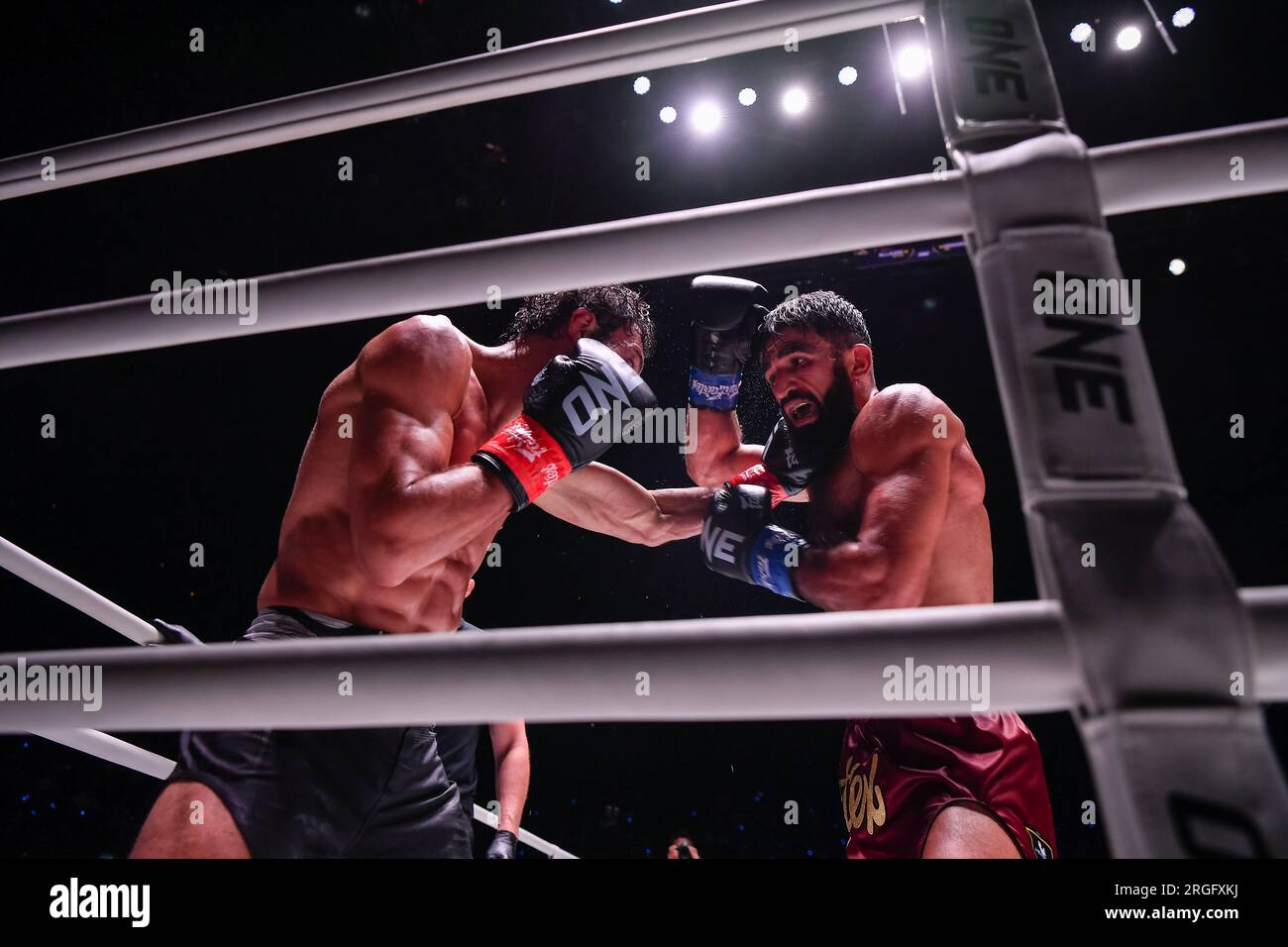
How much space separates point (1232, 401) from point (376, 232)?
4.12 meters

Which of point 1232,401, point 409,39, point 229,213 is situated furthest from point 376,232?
point 1232,401

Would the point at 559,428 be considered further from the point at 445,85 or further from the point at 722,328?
the point at 722,328

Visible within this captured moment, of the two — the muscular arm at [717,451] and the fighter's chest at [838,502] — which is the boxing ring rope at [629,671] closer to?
the fighter's chest at [838,502]

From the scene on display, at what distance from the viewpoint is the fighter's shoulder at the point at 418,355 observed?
1418 millimetres

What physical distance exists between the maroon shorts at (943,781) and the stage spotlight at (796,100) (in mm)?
2755

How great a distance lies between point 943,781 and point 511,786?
3.53 ft

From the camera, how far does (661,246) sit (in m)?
0.55

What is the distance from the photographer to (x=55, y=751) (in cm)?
333

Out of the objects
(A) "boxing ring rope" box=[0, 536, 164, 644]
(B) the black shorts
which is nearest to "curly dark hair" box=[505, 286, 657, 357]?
(B) the black shorts

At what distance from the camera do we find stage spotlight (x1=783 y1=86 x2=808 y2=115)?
10.5 ft

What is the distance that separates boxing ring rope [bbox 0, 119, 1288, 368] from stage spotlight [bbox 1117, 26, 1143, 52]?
3.21 metres

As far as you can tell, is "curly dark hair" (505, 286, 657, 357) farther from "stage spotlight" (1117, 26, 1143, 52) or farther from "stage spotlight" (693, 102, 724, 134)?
"stage spotlight" (1117, 26, 1143, 52)

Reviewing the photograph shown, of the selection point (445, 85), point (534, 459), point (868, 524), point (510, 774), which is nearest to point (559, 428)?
point (534, 459)

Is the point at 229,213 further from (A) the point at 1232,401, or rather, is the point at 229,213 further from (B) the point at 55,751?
(A) the point at 1232,401
